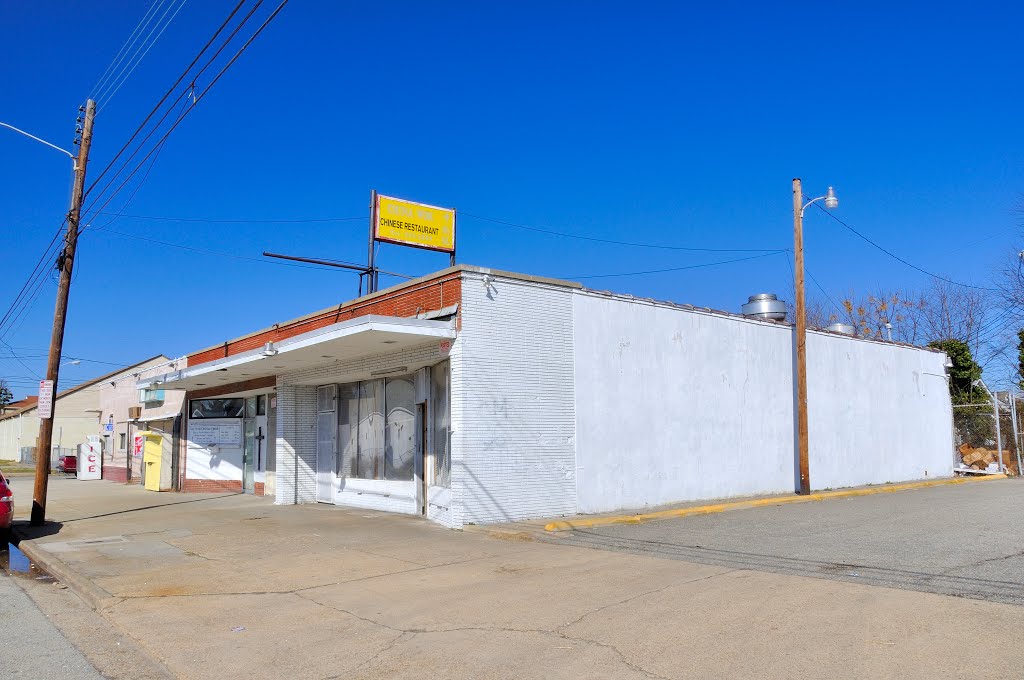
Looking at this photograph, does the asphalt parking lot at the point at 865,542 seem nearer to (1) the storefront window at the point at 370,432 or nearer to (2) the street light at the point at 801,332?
(2) the street light at the point at 801,332

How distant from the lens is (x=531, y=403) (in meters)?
14.6

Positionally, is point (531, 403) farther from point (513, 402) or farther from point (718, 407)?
point (718, 407)

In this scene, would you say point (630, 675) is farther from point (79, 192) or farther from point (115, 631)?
point (79, 192)

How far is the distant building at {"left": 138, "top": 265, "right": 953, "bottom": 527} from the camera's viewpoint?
1409cm

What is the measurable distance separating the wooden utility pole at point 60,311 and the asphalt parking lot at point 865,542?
1114 cm

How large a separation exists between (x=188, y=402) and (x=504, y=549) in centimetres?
1818

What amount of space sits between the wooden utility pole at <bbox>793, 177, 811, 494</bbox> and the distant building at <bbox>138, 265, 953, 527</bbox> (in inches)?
25.0

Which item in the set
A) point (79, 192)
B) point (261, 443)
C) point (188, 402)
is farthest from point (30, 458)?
point (79, 192)

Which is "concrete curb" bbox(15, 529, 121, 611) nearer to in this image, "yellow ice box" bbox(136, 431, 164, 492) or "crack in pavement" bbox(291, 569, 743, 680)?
"crack in pavement" bbox(291, 569, 743, 680)

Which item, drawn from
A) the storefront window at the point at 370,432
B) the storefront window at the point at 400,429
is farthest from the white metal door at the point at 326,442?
the storefront window at the point at 400,429

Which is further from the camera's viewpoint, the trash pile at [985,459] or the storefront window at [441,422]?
the trash pile at [985,459]

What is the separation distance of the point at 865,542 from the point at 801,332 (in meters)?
9.37

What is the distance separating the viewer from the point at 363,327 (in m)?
12.8

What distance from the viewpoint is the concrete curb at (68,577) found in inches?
345
